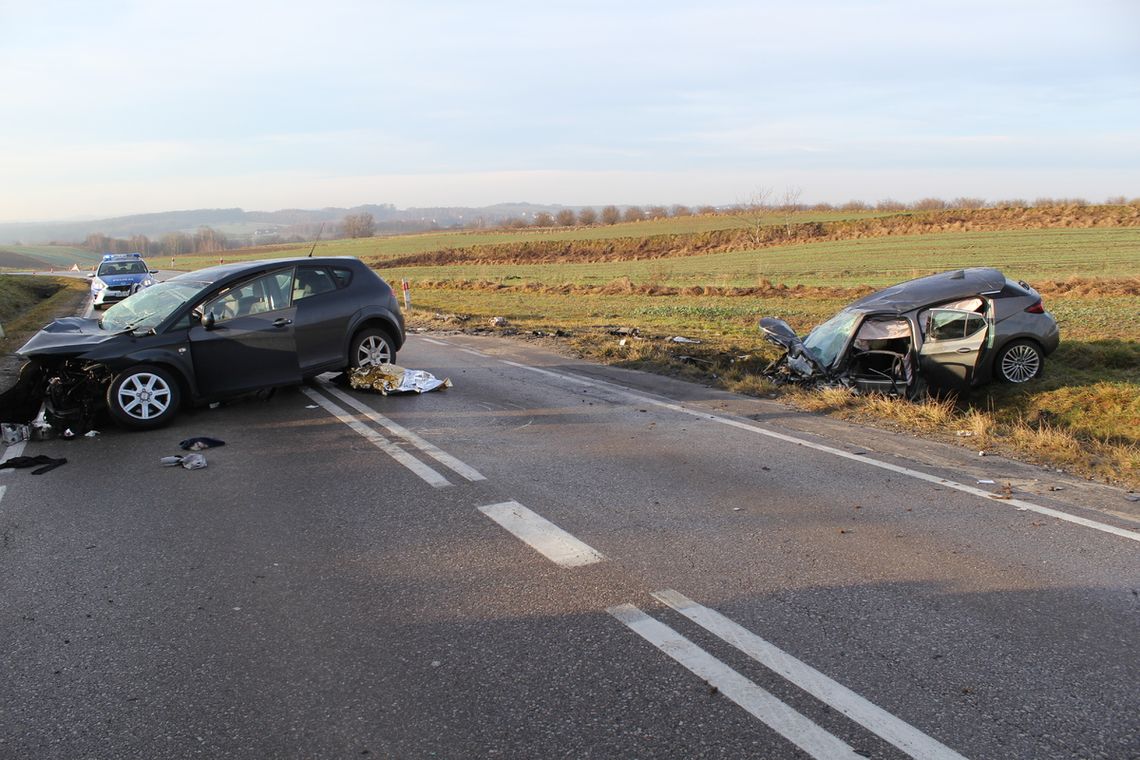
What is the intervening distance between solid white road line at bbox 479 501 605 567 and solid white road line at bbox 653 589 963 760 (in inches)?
25.8

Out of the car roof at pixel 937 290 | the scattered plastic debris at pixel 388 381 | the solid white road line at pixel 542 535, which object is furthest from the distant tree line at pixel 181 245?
the solid white road line at pixel 542 535

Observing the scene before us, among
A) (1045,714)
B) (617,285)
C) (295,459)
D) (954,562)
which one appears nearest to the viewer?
(1045,714)

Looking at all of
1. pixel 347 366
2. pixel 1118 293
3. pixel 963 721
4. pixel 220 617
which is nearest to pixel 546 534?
pixel 220 617

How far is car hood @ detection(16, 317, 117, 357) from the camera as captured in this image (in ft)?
25.8

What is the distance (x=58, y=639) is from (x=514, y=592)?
7.23ft

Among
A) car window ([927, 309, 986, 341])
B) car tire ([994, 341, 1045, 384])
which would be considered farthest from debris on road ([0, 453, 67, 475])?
car tire ([994, 341, 1045, 384])

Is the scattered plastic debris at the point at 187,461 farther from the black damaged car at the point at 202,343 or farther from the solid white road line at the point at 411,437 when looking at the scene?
the solid white road line at the point at 411,437

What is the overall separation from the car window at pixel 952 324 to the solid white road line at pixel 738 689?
7292 millimetres

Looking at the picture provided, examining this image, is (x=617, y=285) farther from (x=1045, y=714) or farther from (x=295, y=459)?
(x=1045, y=714)

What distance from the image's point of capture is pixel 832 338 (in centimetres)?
1067

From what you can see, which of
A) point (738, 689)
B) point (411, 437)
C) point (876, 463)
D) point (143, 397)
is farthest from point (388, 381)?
point (738, 689)

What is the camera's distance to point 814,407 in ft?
30.1

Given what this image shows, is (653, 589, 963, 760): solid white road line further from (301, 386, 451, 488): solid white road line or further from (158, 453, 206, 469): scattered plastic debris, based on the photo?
(158, 453, 206, 469): scattered plastic debris

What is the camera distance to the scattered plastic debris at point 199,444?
742 cm
